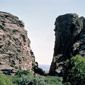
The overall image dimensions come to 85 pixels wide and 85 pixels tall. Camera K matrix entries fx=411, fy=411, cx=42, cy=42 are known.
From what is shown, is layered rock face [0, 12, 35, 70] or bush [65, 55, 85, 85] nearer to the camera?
bush [65, 55, 85, 85]

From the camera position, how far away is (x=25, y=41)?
18975 cm

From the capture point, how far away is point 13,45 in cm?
17425

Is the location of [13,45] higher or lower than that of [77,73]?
higher

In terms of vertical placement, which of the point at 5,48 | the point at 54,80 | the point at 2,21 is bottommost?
the point at 54,80

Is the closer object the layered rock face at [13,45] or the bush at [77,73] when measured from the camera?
the bush at [77,73]

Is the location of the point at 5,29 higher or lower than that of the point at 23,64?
higher

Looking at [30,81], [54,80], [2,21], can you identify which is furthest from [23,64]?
[30,81]

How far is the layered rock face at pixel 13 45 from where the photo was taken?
165 metres

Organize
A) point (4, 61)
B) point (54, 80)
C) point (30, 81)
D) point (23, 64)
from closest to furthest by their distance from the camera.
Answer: point (30, 81)
point (54, 80)
point (4, 61)
point (23, 64)

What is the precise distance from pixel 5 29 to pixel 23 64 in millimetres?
17085

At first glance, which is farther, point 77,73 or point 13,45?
point 13,45

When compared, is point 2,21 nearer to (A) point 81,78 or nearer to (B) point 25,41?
(B) point 25,41

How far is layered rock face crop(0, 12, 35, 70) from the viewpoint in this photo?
16475cm

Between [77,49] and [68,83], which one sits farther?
[77,49]
